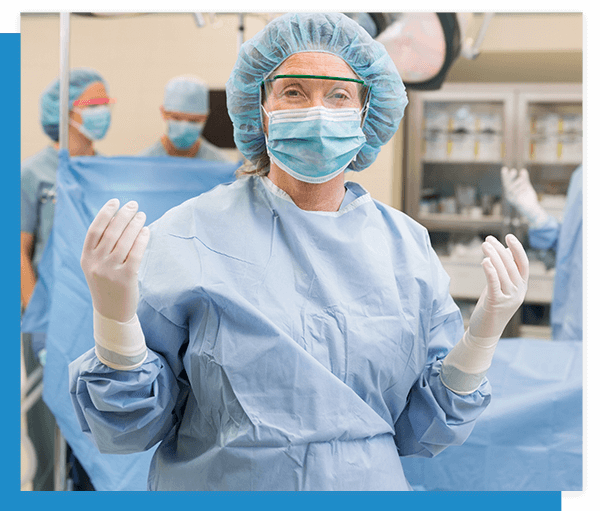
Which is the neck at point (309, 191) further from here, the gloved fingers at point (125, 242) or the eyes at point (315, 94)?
the gloved fingers at point (125, 242)

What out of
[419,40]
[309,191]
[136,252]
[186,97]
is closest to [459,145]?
[419,40]

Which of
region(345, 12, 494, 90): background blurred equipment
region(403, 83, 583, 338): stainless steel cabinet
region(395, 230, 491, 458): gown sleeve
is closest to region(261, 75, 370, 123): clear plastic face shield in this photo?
region(395, 230, 491, 458): gown sleeve

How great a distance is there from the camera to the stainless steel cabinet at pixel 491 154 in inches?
137

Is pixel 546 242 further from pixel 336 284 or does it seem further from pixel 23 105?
pixel 23 105

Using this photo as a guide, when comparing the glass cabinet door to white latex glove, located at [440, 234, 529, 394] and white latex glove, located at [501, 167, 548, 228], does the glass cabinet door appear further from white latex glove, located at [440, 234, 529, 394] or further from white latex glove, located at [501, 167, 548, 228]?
white latex glove, located at [440, 234, 529, 394]

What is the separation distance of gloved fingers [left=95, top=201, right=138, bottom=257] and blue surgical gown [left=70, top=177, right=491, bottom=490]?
15 centimetres

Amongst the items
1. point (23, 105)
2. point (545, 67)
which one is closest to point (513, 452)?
point (545, 67)

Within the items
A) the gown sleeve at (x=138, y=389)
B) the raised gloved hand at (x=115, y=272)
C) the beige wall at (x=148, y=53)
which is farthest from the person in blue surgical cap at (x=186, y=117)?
the raised gloved hand at (x=115, y=272)

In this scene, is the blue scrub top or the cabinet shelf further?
the cabinet shelf

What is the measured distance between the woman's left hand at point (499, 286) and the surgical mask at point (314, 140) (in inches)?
11.7

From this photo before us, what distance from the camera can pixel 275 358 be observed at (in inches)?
38.0

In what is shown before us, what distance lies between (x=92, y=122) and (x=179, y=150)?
0.39 metres

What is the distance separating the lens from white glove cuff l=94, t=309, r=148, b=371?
0.88m
